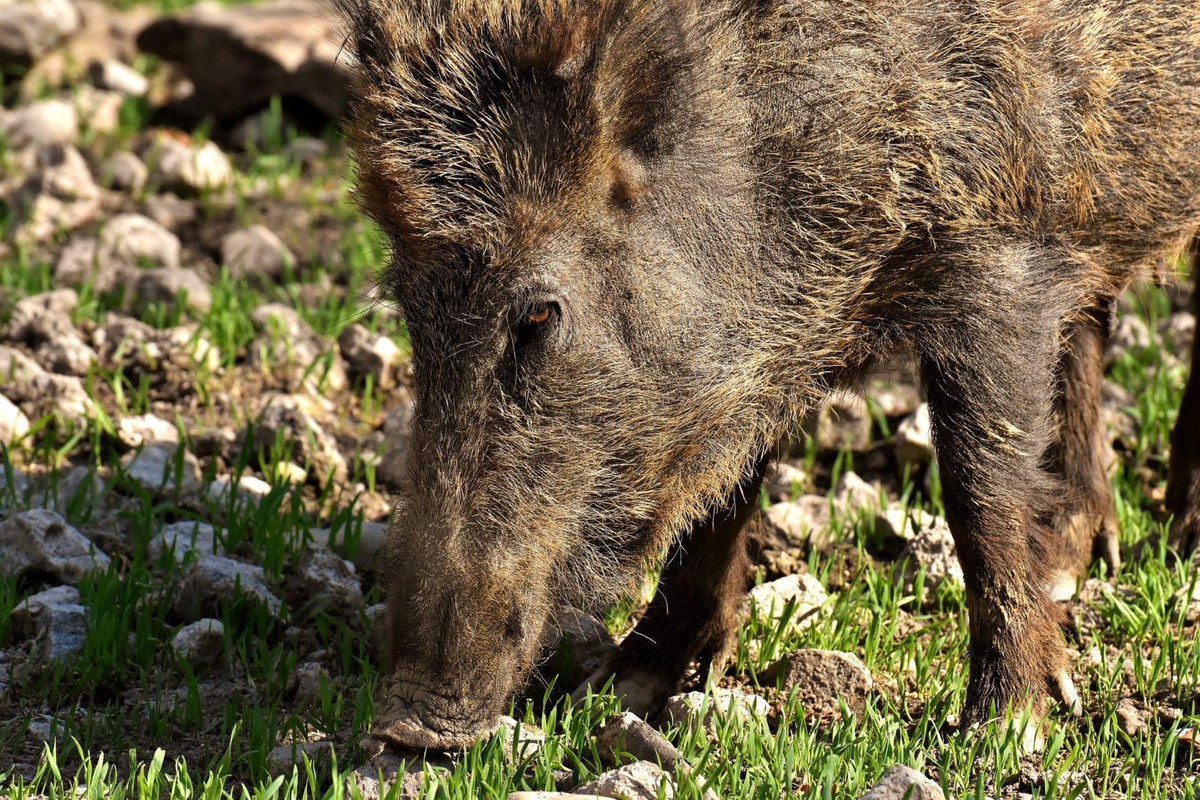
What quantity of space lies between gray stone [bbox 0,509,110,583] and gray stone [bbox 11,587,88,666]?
0.46 feet

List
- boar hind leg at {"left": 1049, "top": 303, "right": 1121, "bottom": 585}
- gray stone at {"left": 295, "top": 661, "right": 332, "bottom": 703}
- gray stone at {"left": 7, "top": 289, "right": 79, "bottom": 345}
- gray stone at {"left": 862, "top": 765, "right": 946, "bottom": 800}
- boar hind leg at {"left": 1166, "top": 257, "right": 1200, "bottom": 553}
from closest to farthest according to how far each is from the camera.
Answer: gray stone at {"left": 862, "top": 765, "right": 946, "bottom": 800} < gray stone at {"left": 295, "top": 661, "right": 332, "bottom": 703} < boar hind leg at {"left": 1049, "top": 303, "right": 1121, "bottom": 585} < boar hind leg at {"left": 1166, "top": 257, "right": 1200, "bottom": 553} < gray stone at {"left": 7, "top": 289, "right": 79, "bottom": 345}

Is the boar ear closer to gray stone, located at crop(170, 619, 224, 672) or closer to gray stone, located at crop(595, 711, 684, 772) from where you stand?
gray stone, located at crop(595, 711, 684, 772)

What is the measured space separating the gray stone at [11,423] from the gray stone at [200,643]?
52.1 inches

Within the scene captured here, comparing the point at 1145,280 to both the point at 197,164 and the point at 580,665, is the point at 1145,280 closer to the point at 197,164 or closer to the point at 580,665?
the point at 580,665

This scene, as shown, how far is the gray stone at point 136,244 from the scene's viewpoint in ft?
21.0

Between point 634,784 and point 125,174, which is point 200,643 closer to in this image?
point 634,784

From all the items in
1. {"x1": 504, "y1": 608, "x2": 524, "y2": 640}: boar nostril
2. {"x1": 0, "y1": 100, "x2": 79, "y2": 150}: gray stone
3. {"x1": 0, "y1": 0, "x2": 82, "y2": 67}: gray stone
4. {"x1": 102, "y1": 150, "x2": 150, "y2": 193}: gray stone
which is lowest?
{"x1": 504, "y1": 608, "x2": 524, "y2": 640}: boar nostril

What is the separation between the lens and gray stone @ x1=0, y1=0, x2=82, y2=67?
8.00m

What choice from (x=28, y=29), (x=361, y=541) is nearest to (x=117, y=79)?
(x=28, y=29)

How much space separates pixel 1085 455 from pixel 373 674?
252cm

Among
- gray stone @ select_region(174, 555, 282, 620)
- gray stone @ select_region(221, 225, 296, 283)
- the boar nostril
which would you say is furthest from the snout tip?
gray stone @ select_region(221, 225, 296, 283)

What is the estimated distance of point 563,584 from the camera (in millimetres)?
3740

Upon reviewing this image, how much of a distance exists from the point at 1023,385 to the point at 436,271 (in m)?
1.58

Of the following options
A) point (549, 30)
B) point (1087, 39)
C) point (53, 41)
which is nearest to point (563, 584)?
point (549, 30)
